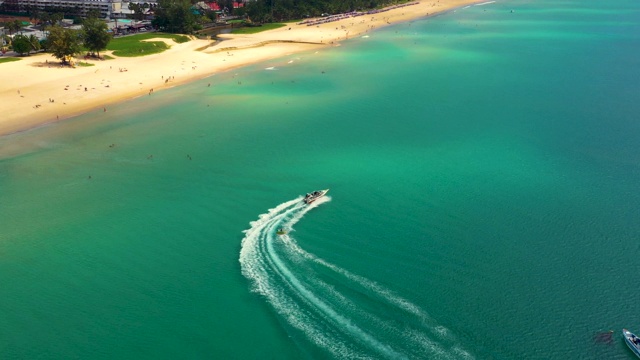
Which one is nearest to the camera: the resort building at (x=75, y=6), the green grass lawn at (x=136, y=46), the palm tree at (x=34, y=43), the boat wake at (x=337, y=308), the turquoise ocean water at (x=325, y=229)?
the boat wake at (x=337, y=308)

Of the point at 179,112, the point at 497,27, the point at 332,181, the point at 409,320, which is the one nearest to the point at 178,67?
the point at 179,112

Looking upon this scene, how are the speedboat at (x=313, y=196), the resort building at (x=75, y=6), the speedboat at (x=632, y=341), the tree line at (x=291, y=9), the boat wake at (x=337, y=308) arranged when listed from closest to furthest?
the speedboat at (x=632, y=341) < the boat wake at (x=337, y=308) < the speedboat at (x=313, y=196) < the resort building at (x=75, y=6) < the tree line at (x=291, y=9)

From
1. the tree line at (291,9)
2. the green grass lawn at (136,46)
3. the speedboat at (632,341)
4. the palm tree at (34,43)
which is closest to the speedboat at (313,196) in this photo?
the speedboat at (632,341)

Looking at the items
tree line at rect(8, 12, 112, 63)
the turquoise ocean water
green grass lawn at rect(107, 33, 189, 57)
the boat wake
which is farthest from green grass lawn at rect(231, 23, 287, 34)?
the boat wake

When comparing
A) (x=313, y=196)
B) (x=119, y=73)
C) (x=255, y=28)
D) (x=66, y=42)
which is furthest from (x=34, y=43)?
(x=313, y=196)

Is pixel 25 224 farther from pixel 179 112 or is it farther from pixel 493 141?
pixel 493 141

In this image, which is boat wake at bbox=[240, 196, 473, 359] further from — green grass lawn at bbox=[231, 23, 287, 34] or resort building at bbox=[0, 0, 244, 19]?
resort building at bbox=[0, 0, 244, 19]

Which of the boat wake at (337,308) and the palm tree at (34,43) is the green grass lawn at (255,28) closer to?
the palm tree at (34,43)
